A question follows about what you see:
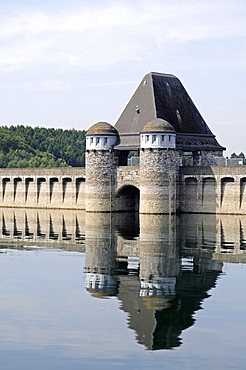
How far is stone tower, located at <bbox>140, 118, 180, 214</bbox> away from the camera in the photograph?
4647 centimetres

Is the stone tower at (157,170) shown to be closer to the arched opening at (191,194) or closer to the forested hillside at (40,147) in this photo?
the arched opening at (191,194)

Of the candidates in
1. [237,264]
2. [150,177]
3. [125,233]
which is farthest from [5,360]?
[150,177]

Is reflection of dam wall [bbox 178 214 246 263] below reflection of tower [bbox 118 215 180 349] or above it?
above

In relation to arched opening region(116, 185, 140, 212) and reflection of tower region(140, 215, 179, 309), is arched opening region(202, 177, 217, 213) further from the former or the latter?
reflection of tower region(140, 215, 179, 309)

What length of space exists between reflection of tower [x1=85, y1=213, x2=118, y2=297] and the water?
1.3 inches

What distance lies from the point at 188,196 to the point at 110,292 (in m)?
32.1

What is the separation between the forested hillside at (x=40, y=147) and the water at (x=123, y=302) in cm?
8253

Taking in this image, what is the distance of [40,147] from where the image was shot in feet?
449

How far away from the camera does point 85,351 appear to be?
12.6 m

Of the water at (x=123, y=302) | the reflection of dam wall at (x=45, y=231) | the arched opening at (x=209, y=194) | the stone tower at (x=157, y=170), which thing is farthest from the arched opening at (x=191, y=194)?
the water at (x=123, y=302)

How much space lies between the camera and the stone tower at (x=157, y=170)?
46.5m

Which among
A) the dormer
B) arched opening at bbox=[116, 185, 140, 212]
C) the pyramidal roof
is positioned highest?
the pyramidal roof

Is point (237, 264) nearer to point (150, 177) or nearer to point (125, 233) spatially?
point (125, 233)

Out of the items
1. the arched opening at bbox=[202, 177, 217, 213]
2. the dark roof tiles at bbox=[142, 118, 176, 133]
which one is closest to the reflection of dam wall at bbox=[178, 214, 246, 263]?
the arched opening at bbox=[202, 177, 217, 213]
